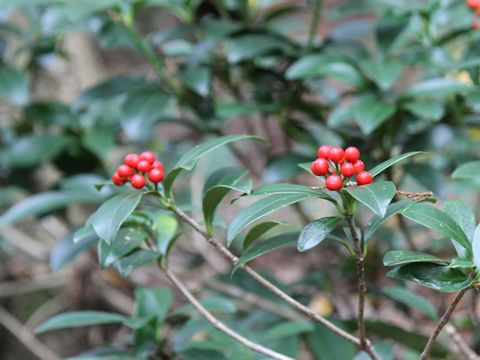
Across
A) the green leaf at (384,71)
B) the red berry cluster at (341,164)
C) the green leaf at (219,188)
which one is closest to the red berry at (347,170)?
the red berry cluster at (341,164)

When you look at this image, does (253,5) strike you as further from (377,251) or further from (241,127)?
(241,127)

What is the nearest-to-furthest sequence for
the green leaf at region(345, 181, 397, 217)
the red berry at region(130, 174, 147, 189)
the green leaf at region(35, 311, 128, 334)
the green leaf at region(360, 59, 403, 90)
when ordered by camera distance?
the green leaf at region(345, 181, 397, 217)
the red berry at region(130, 174, 147, 189)
the green leaf at region(35, 311, 128, 334)
the green leaf at region(360, 59, 403, 90)

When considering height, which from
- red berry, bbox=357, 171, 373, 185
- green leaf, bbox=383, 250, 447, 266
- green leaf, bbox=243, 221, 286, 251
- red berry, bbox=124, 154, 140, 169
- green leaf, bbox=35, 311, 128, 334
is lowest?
green leaf, bbox=35, 311, 128, 334

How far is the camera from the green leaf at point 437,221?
64 centimetres

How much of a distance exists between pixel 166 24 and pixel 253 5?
85.1 inches

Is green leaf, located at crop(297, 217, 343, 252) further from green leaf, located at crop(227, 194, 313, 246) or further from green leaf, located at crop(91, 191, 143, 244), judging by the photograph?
green leaf, located at crop(91, 191, 143, 244)

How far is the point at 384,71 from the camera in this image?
3.57ft

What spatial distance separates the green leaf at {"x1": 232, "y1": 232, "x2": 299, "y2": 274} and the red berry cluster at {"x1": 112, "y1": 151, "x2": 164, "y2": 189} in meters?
0.14

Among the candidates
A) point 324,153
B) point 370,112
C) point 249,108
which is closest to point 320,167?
point 324,153

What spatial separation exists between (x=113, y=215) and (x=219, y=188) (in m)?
0.14

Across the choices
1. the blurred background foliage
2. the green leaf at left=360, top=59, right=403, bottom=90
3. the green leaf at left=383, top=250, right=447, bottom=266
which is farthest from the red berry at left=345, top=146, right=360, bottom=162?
the green leaf at left=360, top=59, right=403, bottom=90

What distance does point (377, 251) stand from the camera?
172 cm

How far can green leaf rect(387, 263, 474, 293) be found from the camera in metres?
0.63

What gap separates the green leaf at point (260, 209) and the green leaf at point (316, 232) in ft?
0.12
